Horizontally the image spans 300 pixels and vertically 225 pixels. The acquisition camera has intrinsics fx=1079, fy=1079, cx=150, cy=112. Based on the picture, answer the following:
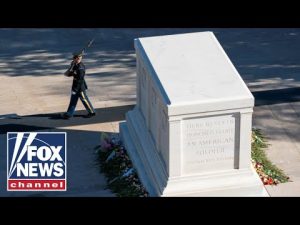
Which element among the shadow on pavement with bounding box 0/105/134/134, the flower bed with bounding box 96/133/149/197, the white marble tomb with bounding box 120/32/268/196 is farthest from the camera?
the shadow on pavement with bounding box 0/105/134/134

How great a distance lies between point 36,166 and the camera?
16.5 metres

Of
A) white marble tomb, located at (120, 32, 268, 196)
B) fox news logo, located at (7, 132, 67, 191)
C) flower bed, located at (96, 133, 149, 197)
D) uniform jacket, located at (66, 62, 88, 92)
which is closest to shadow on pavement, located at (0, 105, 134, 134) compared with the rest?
uniform jacket, located at (66, 62, 88, 92)

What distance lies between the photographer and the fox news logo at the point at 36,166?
16.5 metres

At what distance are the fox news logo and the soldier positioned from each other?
1.55 metres

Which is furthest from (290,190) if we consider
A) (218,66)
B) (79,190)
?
(79,190)

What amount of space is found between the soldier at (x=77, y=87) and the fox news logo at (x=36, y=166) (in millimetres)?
1552

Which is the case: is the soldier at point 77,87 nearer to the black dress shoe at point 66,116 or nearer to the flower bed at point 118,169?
the black dress shoe at point 66,116

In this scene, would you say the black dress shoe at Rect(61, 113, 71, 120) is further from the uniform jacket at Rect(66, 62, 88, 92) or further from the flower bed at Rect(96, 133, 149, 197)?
the flower bed at Rect(96, 133, 149, 197)

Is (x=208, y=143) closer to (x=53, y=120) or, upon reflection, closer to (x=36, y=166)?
(x=36, y=166)

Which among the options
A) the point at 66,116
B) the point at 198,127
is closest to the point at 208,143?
the point at 198,127

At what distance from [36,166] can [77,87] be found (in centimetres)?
247

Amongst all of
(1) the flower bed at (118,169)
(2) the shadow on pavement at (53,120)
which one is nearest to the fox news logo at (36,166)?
(1) the flower bed at (118,169)

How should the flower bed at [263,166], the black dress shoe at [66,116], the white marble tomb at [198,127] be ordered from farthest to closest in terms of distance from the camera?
the black dress shoe at [66,116] → the flower bed at [263,166] → the white marble tomb at [198,127]

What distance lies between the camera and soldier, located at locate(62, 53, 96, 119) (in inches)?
725
